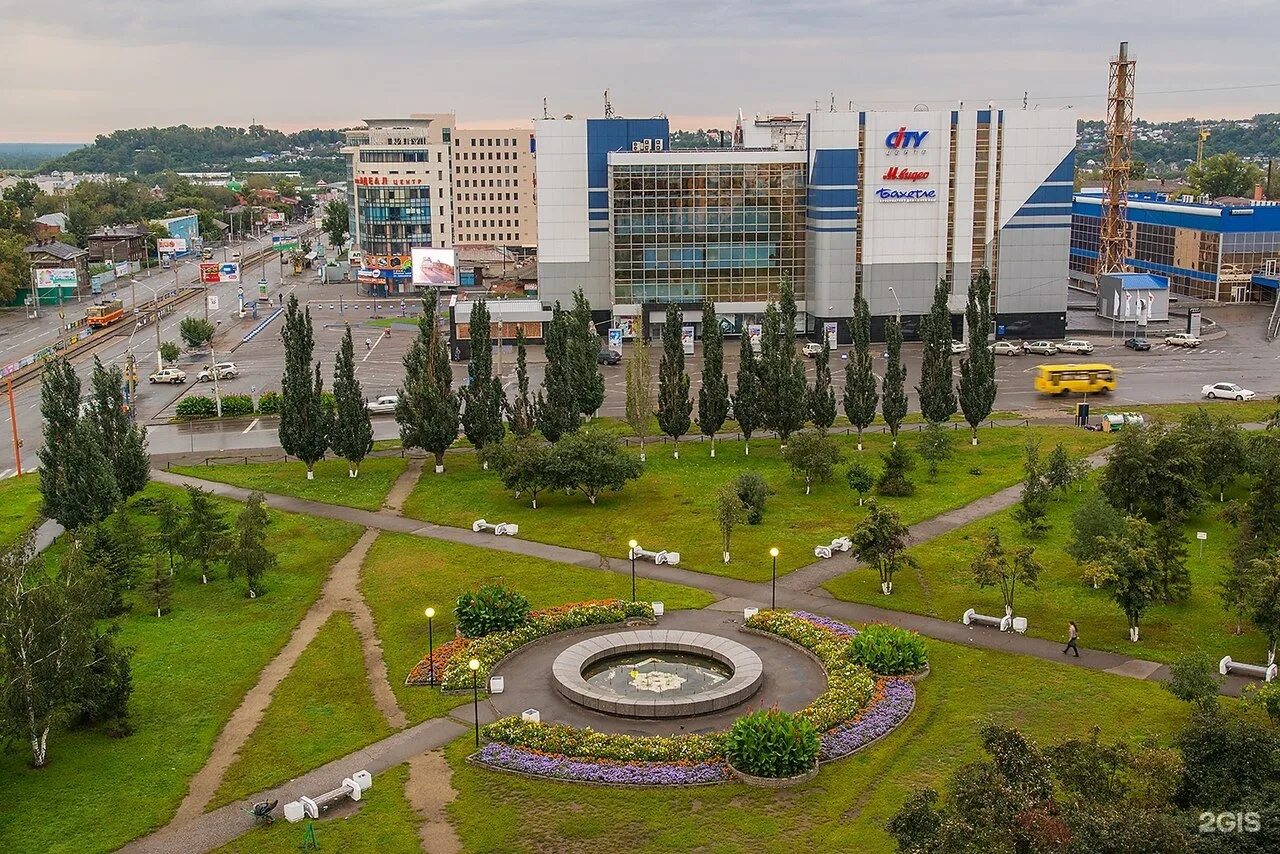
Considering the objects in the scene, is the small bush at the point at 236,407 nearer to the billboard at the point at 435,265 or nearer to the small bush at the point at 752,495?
the small bush at the point at 752,495

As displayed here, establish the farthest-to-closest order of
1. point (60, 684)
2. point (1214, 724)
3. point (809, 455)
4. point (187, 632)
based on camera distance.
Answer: point (809, 455) → point (187, 632) → point (60, 684) → point (1214, 724)

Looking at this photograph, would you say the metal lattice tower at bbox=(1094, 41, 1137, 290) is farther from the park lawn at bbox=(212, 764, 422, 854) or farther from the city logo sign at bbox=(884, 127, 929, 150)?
the park lawn at bbox=(212, 764, 422, 854)

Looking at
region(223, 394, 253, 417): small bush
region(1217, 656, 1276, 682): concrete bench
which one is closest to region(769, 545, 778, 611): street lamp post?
region(1217, 656, 1276, 682): concrete bench

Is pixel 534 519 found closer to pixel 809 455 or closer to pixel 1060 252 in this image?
pixel 809 455

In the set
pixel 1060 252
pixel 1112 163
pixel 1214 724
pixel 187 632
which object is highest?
pixel 1112 163

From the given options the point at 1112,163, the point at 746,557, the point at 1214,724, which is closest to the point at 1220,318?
the point at 1112,163

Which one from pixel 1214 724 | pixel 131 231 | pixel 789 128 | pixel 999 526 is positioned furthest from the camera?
pixel 131 231

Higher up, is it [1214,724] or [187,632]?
[1214,724]
